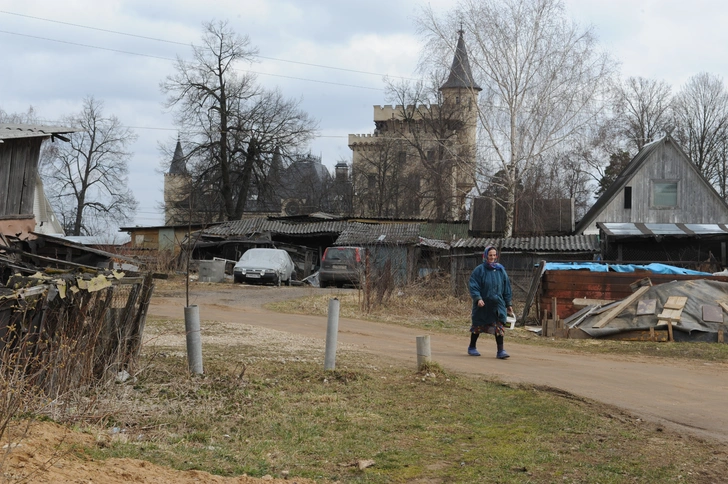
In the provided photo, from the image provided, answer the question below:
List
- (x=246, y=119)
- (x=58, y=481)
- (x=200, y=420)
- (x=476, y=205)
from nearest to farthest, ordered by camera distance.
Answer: (x=58, y=481) < (x=200, y=420) < (x=476, y=205) < (x=246, y=119)

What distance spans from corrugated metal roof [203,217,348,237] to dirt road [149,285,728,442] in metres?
21.7

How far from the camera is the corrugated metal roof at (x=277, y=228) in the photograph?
41.9 meters

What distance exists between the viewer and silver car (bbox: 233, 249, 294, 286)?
3253cm

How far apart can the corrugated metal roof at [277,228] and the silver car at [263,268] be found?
24.9ft

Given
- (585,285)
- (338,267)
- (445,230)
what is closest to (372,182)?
(445,230)

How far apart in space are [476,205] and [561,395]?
33011 mm

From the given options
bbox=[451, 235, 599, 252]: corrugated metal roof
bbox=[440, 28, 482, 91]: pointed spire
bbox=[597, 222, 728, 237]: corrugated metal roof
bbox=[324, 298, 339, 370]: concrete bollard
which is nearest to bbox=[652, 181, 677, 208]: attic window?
bbox=[597, 222, 728, 237]: corrugated metal roof

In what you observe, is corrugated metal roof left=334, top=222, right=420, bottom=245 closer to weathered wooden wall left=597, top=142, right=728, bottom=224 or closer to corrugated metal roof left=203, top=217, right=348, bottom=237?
corrugated metal roof left=203, top=217, right=348, bottom=237

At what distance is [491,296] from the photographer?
40.6ft

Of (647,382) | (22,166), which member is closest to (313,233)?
(22,166)

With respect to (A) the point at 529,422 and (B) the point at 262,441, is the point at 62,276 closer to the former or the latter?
(B) the point at 262,441

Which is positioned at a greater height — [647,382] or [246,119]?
[246,119]

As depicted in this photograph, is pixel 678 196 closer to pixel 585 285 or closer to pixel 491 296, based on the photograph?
pixel 585 285

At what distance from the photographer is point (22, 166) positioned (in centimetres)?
2298
